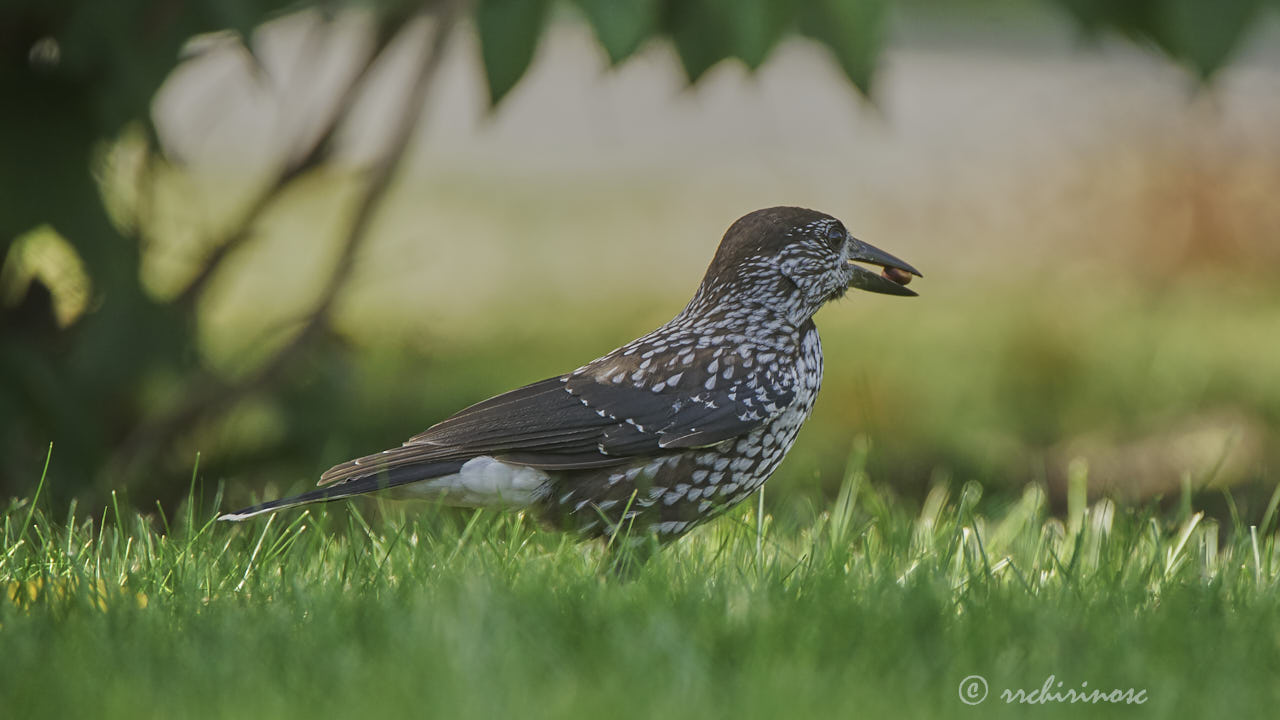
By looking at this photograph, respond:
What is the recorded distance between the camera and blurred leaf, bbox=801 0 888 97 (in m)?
3.42

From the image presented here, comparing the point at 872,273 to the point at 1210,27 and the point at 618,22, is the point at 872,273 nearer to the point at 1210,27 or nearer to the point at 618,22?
the point at 1210,27

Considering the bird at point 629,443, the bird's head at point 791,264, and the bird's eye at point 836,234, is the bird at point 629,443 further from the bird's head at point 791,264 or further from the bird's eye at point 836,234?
the bird's eye at point 836,234

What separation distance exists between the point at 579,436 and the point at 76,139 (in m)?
2.09

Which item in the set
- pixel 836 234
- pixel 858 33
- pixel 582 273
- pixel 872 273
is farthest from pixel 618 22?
pixel 582 273

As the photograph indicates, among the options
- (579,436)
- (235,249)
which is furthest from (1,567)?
(235,249)

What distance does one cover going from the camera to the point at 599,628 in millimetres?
3318

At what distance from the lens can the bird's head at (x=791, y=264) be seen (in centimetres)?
445

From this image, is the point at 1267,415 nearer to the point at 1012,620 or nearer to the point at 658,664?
the point at 1012,620

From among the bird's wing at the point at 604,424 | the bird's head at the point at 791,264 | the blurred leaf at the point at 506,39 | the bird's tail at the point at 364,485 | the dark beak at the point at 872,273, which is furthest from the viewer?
the dark beak at the point at 872,273

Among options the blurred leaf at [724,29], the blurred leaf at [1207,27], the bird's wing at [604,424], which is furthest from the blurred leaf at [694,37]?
the blurred leaf at [1207,27]

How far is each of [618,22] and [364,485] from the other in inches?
59.6

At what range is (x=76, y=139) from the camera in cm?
478

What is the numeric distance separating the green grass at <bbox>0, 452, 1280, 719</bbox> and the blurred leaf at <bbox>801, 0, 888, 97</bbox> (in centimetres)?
125

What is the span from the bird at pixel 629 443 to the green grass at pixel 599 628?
14cm
